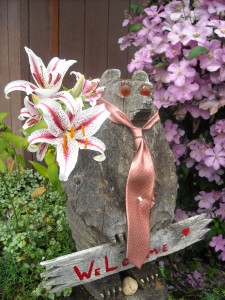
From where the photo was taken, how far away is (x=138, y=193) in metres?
1.50

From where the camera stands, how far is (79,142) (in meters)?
1.22

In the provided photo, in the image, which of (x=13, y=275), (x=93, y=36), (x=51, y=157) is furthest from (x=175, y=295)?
(x=93, y=36)

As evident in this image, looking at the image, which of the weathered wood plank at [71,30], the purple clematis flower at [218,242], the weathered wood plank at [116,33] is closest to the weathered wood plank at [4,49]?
the weathered wood plank at [71,30]

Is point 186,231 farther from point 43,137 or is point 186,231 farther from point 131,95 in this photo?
point 43,137

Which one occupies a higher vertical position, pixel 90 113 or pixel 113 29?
pixel 113 29

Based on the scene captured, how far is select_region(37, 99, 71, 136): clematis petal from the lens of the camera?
1.17m

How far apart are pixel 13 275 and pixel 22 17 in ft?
6.16

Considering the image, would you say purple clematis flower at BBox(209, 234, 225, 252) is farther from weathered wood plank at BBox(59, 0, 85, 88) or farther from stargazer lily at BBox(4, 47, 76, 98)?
weathered wood plank at BBox(59, 0, 85, 88)

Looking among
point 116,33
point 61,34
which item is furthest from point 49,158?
point 116,33

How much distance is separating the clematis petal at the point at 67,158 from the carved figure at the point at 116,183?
250mm

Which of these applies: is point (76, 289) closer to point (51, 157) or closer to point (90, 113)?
point (51, 157)

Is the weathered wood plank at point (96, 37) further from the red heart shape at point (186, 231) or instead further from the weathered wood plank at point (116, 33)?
the red heart shape at point (186, 231)

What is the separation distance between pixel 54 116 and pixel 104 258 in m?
0.57

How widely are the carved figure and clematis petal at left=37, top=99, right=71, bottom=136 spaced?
0.83ft
